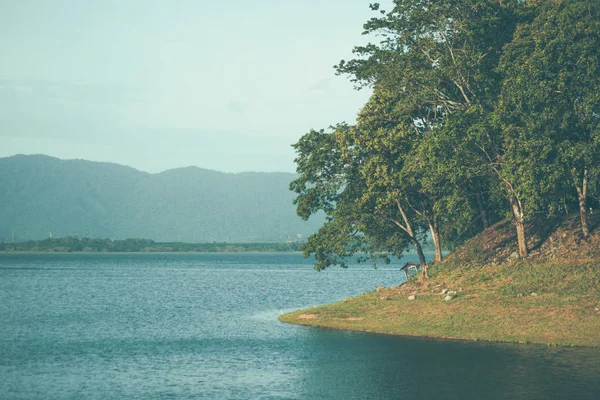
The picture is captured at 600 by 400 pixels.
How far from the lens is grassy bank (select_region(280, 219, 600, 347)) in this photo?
165 ft

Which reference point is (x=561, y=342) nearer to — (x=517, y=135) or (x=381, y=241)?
(x=517, y=135)

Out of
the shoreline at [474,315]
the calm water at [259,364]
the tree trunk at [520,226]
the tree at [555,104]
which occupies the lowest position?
the calm water at [259,364]

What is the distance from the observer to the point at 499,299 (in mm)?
56281

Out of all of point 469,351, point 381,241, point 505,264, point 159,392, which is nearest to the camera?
point 159,392

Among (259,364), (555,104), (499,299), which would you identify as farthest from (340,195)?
(259,364)

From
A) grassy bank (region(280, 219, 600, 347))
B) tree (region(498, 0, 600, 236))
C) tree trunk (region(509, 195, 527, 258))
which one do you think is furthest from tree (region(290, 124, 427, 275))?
tree (region(498, 0, 600, 236))

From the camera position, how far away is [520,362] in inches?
1628

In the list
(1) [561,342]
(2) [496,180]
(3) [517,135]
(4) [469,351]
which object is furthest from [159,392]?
(2) [496,180]

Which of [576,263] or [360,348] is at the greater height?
[576,263]

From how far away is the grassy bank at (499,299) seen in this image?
50219mm

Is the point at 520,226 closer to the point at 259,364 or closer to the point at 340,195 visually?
the point at 340,195

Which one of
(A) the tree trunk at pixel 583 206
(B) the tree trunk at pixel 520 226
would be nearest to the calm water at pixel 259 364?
(B) the tree trunk at pixel 520 226

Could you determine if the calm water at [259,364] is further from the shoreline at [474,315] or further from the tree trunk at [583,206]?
the tree trunk at [583,206]

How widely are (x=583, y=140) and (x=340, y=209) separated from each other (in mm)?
23858
